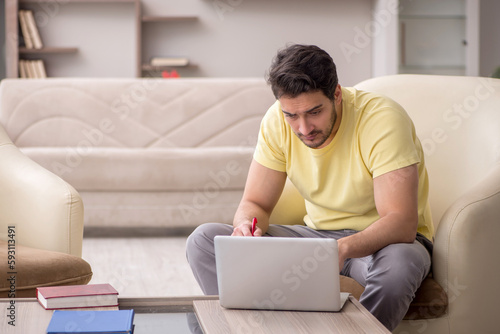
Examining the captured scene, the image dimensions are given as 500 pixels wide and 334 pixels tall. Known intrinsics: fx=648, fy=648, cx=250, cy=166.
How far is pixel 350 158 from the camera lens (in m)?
1.70

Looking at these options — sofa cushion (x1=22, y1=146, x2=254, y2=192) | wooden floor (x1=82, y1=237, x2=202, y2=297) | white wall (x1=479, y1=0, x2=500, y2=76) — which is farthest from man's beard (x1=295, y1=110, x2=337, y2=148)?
white wall (x1=479, y1=0, x2=500, y2=76)

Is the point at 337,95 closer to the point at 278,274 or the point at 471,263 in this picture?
the point at 471,263

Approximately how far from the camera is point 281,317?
120 centimetres

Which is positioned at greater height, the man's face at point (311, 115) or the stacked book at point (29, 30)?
the stacked book at point (29, 30)

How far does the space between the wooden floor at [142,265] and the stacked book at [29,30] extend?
2.45m

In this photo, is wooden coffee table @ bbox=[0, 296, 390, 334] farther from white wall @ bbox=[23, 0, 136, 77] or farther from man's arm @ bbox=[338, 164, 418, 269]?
white wall @ bbox=[23, 0, 136, 77]

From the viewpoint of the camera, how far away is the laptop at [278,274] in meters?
1.19

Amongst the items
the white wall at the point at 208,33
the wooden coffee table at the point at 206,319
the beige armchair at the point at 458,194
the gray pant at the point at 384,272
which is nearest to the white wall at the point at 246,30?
the white wall at the point at 208,33

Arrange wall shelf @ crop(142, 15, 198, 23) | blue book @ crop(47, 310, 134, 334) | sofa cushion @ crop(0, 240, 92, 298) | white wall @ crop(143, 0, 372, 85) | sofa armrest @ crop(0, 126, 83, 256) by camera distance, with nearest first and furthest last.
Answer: blue book @ crop(47, 310, 134, 334) → sofa cushion @ crop(0, 240, 92, 298) → sofa armrest @ crop(0, 126, 83, 256) → wall shelf @ crop(142, 15, 198, 23) → white wall @ crop(143, 0, 372, 85)

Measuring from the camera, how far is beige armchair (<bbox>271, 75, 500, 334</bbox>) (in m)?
1.51

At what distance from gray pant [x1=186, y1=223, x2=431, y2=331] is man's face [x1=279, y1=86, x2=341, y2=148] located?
0.33m

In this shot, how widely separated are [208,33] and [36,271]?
14.3 feet

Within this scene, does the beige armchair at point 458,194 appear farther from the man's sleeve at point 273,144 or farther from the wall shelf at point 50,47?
the wall shelf at point 50,47

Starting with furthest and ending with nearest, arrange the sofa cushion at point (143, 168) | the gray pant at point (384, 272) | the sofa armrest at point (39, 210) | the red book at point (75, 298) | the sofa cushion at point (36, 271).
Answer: the sofa cushion at point (143, 168) → the sofa armrest at point (39, 210) → the sofa cushion at point (36, 271) → the gray pant at point (384, 272) → the red book at point (75, 298)
